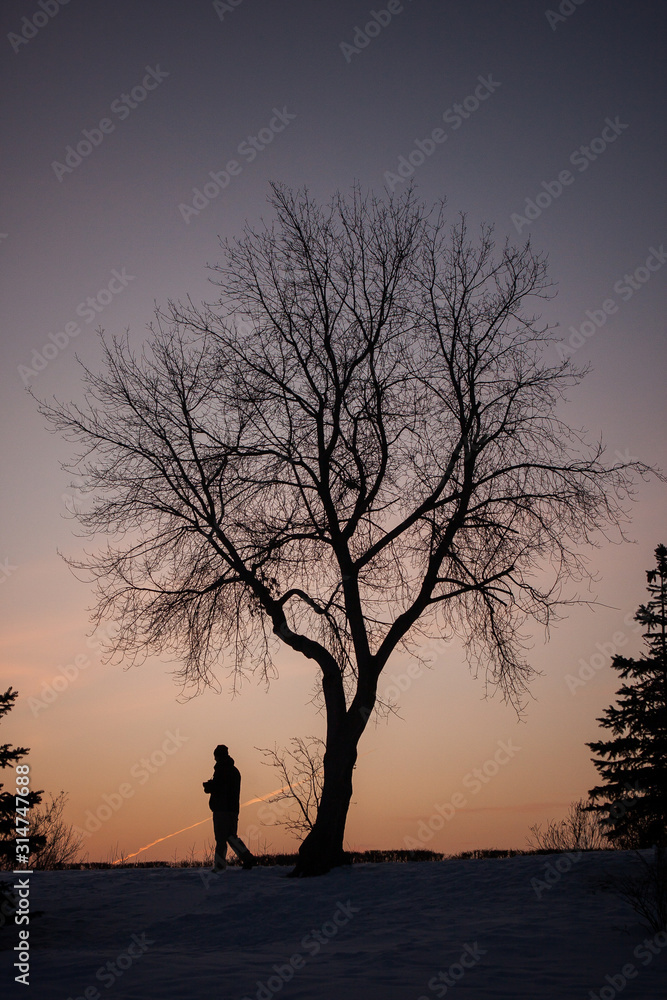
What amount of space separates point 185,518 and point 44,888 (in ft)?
22.5

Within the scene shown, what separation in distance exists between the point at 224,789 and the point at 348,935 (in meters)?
5.65

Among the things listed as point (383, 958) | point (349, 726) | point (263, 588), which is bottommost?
point (383, 958)

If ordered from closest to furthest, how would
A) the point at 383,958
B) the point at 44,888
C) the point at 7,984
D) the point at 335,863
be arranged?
the point at 7,984 → the point at 383,958 → the point at 44,888 → the point at 335,863

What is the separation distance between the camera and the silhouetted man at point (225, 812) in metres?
15.4

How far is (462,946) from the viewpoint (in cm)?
919

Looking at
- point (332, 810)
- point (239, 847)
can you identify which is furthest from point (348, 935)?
point (239, 847)

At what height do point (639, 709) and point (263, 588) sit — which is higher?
point (263, 588)

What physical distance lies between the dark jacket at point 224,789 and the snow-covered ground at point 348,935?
1.15m

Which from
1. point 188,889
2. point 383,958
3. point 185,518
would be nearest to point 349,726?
point 188,889

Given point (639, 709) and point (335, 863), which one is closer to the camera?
point (335, 863)

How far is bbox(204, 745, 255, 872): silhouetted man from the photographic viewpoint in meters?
15.4

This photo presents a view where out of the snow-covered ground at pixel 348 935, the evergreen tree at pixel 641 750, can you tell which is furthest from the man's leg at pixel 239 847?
the evergreen tree at pixel 641 750

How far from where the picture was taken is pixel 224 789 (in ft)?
50.7

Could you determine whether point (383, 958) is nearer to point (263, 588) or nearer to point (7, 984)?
point (7, 984)
